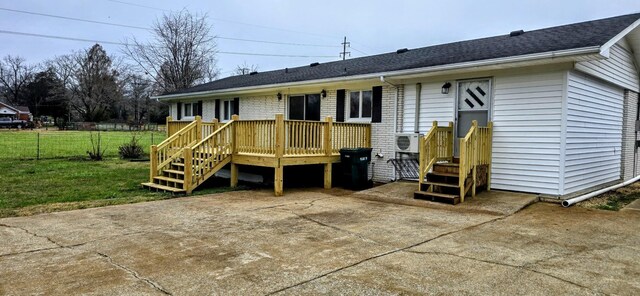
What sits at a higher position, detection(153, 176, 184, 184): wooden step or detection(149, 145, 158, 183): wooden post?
detection(149, 145, 158, 183): wooden post

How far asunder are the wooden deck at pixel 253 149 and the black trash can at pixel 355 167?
0.30 metres

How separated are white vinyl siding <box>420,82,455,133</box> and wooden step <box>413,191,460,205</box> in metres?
2.08

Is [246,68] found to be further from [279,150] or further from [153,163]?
[279,150]

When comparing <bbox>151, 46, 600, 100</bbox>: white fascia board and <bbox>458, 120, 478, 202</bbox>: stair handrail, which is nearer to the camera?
<bbox>151, 46, 600, 100</bbox>: white fascia board

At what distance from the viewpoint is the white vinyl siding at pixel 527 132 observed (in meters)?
7.67

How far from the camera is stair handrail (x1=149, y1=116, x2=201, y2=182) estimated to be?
32.1ft

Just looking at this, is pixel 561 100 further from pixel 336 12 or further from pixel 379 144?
pixel 336 12

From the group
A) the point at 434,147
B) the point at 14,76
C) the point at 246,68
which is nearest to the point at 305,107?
the point at 434,147

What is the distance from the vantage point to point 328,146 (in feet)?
32.4

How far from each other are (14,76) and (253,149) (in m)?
78.4

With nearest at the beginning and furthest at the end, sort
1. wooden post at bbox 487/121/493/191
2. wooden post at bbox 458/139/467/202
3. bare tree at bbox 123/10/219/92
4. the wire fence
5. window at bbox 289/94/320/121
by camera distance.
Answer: wooden post at bbox 458/139/467/202, wooden post at bbox 487/121/493/191, window at bbox 289/94/320/121, the wire fence, bare tree at bbox 123/10/219/92

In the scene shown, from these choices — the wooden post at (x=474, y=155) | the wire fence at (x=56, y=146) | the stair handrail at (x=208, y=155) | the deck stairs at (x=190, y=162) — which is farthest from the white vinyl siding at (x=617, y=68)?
the wire fence at (x=56, y=146)

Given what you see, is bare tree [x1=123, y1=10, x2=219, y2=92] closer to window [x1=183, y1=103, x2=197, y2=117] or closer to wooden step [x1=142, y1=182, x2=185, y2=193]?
window [x1=183, y1=103, x2=197, y2=117]

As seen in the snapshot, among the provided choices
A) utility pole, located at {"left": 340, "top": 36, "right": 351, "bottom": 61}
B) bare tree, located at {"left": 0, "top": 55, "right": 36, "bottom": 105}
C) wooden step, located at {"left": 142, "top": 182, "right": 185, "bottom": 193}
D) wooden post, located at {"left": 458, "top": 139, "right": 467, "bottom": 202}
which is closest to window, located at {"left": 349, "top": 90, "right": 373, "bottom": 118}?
wooden post, located at {"left": 458, "top": 139, "right": 467, "bottom": 202}
